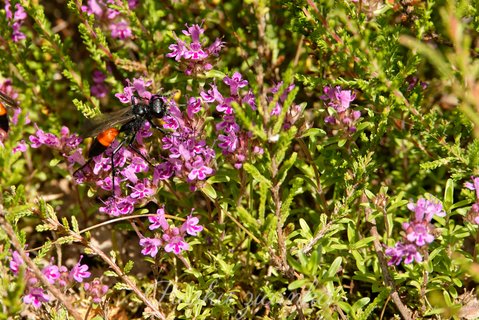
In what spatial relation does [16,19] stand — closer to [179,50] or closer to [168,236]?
[179,50]

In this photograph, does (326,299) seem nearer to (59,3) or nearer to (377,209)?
(377,209)

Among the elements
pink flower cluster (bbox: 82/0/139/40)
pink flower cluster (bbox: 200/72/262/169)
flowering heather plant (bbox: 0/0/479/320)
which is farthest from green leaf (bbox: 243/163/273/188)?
pink flower cluster (bbox: 82/0/139/40)

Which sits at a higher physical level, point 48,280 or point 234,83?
point 234,83

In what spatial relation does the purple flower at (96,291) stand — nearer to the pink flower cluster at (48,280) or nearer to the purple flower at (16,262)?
the pink flower cluster at (48,280)

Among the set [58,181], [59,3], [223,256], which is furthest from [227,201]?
[59,3]

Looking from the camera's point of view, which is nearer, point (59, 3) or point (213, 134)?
point (213, 134)

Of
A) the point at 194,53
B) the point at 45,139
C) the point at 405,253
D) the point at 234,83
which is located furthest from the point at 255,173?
the point at 45,139
